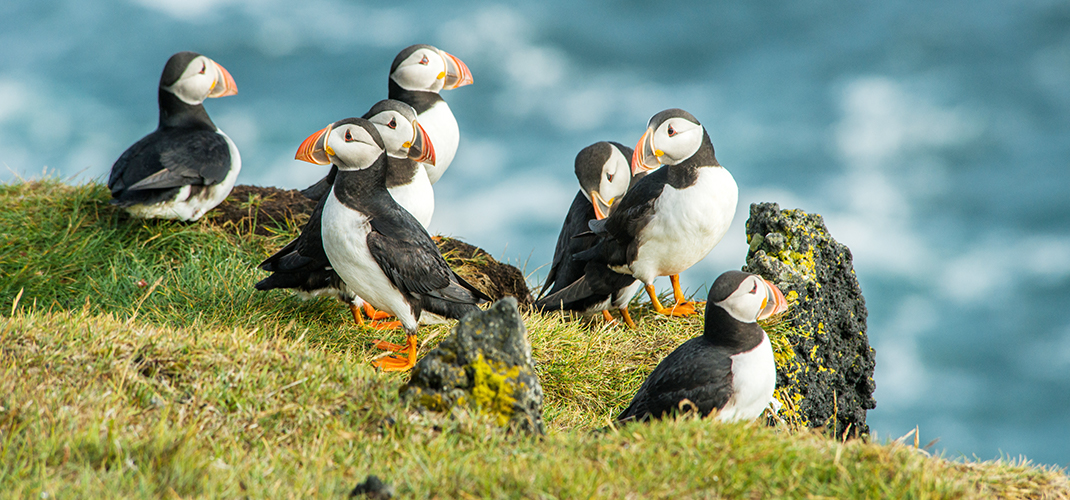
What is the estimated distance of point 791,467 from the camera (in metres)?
3.30

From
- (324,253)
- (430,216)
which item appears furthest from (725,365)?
(430,216)

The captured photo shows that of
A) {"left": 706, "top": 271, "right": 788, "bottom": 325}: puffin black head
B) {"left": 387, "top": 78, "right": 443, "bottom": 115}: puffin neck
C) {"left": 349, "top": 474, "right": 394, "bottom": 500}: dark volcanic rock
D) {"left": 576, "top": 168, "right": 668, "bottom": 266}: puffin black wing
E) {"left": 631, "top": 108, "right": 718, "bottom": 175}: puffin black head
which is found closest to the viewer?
{"left": 349, "top": 474, "right": 394, "bottom": 500}: dark volcanic rock

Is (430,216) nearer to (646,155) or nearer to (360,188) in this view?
(360,188)

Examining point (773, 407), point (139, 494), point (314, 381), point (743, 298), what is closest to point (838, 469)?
point (743, 298)

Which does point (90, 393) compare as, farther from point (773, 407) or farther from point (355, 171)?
point (773, 407)

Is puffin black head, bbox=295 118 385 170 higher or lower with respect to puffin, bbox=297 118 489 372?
higher

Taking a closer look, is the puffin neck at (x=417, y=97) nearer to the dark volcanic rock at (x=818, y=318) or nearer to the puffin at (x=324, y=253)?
the puffin at (x=324, y=253)

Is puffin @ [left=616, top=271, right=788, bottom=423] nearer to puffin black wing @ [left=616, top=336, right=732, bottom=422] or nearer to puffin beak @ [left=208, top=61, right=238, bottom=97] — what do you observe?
puffin black wing @ [left=616, top=336, right=732, bottom=422]

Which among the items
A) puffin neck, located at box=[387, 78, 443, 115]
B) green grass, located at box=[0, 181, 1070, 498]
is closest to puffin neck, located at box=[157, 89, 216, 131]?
puffin neck, located at box=[387, 78, 443, 115]

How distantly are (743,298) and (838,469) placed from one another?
1295mm

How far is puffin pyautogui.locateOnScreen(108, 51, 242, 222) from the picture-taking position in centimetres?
747

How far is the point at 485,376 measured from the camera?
376 cm

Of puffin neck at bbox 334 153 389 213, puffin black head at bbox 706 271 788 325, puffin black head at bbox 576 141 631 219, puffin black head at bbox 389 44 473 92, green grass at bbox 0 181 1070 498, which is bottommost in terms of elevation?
green grass at bbox 0 181 1070 498

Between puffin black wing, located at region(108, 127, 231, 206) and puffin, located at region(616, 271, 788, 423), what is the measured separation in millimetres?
4968
